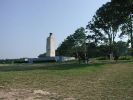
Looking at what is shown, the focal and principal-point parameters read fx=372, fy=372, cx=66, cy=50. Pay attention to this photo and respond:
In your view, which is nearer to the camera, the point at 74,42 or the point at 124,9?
the point at 124,9

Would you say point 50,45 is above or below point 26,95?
above

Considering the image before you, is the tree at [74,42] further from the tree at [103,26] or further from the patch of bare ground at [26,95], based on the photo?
the patch of bare ground at [26,95]

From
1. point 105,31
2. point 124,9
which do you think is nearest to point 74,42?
point 105,31

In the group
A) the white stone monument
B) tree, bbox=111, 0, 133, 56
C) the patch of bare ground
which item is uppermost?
tree, bbox=111, 0, 133, 56

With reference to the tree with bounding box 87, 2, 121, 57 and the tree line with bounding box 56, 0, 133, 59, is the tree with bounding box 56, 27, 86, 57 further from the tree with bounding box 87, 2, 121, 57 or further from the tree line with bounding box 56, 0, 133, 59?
the tree with bounding box 87, 2, 121, 57

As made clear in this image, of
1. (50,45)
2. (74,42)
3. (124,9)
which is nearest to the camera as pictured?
(124,9)

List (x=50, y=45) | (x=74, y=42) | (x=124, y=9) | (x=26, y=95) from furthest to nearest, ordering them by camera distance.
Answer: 1. (x=74, y=42)
2. (x=50, y=45)
3. (x=124, y=9)
4. (x=26, y=95)

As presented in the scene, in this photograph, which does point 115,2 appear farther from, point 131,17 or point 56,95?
point 56,95

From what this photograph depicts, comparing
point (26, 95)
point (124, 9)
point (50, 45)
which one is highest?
point (124, 9)

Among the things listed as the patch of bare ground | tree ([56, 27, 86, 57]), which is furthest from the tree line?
the patch of bare ground

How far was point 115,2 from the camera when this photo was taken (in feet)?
171

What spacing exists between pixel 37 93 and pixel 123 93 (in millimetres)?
3152

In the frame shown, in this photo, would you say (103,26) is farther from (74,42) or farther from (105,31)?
A: (74,42)

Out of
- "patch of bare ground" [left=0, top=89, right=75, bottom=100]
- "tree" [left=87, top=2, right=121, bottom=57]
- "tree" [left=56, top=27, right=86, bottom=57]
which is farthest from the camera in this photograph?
"tree" [left=56, top=27, right=86, bottom=57]
